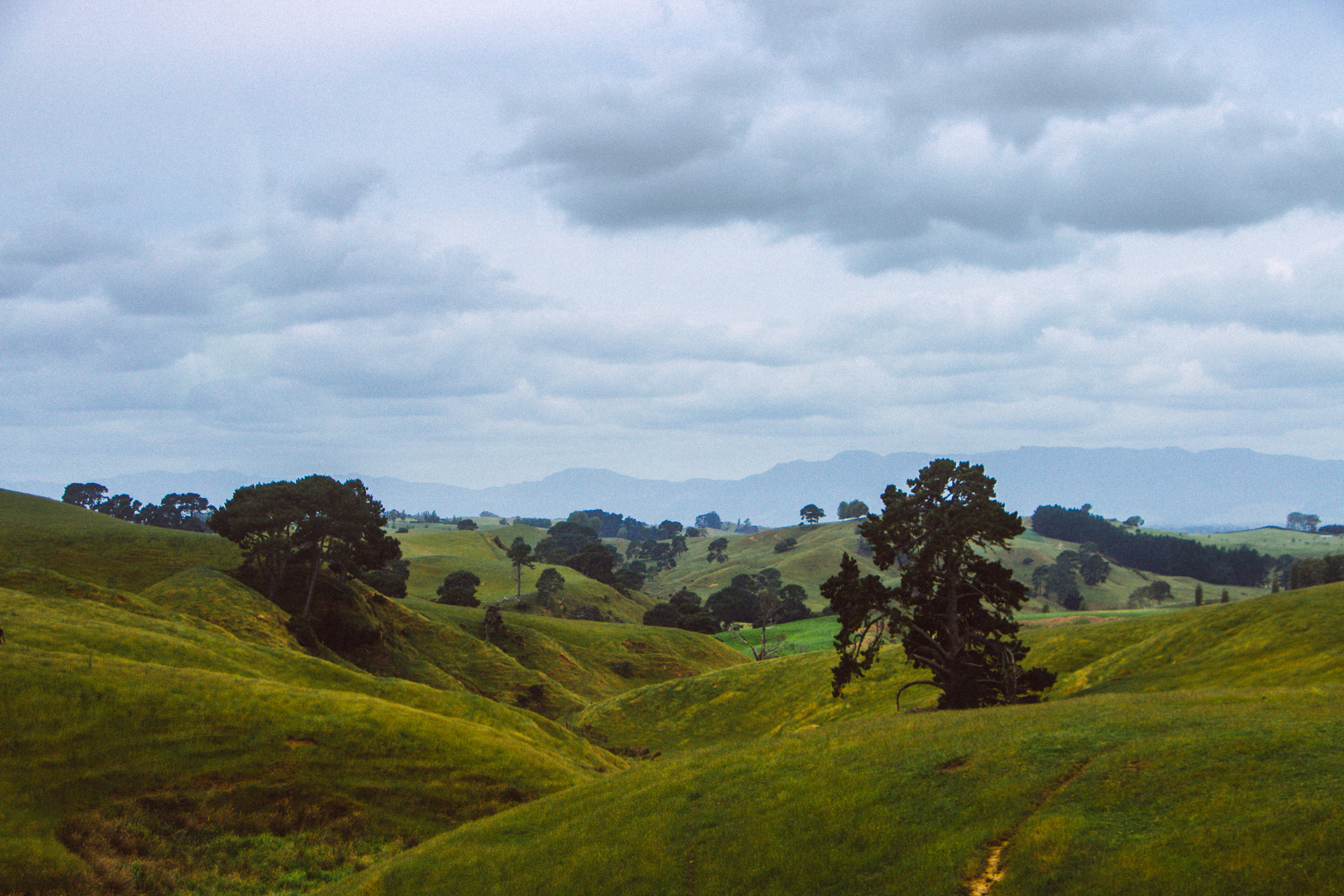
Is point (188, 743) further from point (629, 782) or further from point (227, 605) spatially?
point (227, 605)

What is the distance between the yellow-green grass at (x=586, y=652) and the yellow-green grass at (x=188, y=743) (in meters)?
55.8

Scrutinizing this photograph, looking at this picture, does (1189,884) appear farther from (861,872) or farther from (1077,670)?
(1077,670)

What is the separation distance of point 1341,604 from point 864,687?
39.6 meters

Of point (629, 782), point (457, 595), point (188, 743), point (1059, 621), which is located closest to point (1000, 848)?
point (629, 782)

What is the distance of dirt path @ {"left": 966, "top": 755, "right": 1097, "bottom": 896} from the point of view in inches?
727

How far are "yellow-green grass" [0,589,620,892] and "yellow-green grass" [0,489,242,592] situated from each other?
5793 centimetres

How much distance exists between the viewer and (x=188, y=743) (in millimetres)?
37375

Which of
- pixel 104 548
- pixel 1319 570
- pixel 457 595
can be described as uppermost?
pixel 104 548

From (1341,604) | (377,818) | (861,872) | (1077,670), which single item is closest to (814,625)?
(1077,670)

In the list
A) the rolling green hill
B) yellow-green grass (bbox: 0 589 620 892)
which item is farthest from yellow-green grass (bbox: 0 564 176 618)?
yellow-green grass (bbox: 0 589 620 892)

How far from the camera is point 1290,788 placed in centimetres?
1886

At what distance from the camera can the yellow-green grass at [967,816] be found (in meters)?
17.3

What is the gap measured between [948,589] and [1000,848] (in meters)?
28.6

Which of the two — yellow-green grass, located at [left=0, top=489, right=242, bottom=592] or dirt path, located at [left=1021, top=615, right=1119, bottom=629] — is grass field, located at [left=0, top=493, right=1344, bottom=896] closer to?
yellow-green grass, located at [left=0, top=489, right=242, bottom=592]
